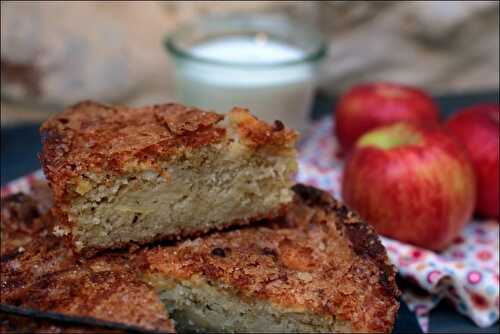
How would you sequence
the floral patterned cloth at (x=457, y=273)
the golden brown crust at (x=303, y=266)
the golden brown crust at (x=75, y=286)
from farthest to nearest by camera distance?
the floral patterned cloth at (x=457, y=273)
the golden brown crust at (x=303, y=266)
the golden brown crust at (x=75, y=286)

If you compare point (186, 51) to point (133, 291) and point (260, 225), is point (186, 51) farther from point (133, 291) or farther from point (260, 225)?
point (133, 291)

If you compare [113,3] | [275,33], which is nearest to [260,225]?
[275,33]

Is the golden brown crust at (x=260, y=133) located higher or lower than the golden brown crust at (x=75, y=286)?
higher

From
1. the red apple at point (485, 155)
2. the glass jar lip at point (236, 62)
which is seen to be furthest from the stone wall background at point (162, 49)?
the red apple at point (485, 155)

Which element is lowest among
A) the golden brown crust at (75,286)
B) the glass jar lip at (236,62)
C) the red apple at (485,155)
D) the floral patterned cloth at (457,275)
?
the floral patterned cloth at (457,275)

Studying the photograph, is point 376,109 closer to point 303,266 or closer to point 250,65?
point 250,65

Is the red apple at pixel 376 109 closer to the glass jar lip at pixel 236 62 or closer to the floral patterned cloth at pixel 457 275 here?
the glass jar lip at pixel 236 62

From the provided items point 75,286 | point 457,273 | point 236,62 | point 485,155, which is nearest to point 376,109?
point 485,155

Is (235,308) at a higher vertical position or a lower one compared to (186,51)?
lower
